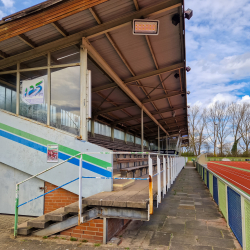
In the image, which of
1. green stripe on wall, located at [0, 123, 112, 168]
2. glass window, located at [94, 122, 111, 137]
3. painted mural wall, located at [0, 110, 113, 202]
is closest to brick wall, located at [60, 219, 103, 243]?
painted mural wall, located at [0, 110, 113, 202]

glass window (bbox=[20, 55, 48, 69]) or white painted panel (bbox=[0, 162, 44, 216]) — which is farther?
glass window (bbox=[20, 55, 48, 69])

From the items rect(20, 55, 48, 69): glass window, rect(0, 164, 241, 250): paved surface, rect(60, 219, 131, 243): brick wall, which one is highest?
rect(20, 55, 48, 69): glass window

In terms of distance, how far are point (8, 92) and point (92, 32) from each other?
3.57 m

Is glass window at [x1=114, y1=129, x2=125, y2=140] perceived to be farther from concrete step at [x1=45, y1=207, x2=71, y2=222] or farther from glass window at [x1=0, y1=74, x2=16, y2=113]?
concrete step at [x1=45, y1=207, x2=71, y2=222]

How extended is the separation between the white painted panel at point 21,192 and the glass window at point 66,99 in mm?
1866

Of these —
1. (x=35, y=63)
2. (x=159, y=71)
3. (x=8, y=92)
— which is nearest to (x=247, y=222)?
(x=35, y=63)

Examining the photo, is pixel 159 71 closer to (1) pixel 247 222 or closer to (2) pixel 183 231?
(2) pixel 183 231

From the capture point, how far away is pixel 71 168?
6703 mm

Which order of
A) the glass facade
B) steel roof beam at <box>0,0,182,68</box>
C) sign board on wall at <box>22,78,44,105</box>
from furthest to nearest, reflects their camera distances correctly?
sign board on wall at <box>22,78,44,105</box> < the glass facade < steel roof beam at <box>0,0,182,68</box>

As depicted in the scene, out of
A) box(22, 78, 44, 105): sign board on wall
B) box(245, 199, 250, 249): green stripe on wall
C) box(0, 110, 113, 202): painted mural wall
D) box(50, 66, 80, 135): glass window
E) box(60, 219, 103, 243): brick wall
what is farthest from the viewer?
box(22, 78, 44, 105): sign board on wall

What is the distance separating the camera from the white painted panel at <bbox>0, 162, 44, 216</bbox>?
701 cm

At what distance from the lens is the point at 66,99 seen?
24.3ft

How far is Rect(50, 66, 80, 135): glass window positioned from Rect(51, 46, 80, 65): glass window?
0.85 ft

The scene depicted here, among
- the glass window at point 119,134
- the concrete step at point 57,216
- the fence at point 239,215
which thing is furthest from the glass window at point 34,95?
the glass window at point 119,134
